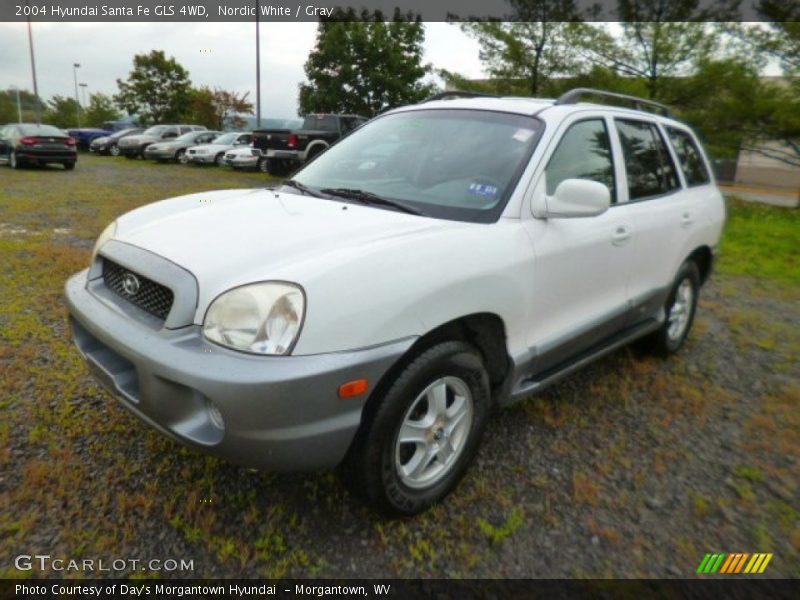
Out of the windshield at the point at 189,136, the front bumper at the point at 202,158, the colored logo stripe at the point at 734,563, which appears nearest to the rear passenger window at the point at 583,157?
the colored logo stripe at the point at 734,563

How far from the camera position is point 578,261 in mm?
2752

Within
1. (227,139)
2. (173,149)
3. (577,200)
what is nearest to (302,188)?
(577,200)

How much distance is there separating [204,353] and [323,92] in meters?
30.7

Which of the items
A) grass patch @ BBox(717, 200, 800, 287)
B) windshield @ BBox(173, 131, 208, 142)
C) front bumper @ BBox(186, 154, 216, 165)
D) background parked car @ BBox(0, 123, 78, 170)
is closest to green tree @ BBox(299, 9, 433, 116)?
windshield @ BBox(173, 131, 208, 142)

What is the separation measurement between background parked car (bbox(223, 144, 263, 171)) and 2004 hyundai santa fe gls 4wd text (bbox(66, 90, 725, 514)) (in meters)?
16.2

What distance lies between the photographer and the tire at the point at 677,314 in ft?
12.8

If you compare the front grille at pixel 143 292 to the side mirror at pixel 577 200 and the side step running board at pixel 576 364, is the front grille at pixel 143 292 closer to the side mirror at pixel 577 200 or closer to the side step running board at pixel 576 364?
the side step running board at pixel 576 364

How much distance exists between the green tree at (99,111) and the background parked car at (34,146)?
32.9 metres

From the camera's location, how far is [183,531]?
7.25 feet

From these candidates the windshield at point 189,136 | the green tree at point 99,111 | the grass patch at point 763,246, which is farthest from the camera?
the green tree at point 99,111

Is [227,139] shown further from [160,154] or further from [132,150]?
[132,150]

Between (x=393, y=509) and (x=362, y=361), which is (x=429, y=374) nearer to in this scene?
(x=362, y=361)

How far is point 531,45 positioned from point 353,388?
16.4 metres

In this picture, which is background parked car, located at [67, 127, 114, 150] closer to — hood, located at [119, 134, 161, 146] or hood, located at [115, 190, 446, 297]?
hood, located at [119, 134, 161, 146]
